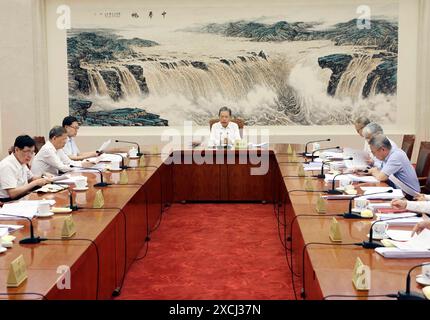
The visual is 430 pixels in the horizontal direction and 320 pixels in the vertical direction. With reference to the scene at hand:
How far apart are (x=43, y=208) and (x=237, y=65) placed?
20.2 ft

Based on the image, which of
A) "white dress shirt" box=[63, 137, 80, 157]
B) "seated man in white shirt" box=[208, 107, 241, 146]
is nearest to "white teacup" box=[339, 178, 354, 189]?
"seated man in white shirt" box=[208, 107, 241, 146]

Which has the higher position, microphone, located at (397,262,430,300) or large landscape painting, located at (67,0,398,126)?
large landscape painting, located at (67,0,398,126)

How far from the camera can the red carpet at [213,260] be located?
4250 mm

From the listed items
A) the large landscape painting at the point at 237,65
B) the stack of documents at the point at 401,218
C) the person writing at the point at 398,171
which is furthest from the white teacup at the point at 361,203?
the large landscape painting at the point at 237,65

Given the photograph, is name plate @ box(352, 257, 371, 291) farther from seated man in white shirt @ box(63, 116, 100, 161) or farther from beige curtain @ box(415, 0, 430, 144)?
beige curtain @ box(415, 0, 430, 144)

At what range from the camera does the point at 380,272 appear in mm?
2652

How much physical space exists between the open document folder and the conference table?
0.04 m

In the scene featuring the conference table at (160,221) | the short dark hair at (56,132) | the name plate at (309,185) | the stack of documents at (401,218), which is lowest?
the conference table at (160,221)

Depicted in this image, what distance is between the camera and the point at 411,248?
291cm

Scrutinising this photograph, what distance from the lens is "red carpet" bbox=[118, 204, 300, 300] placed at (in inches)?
167

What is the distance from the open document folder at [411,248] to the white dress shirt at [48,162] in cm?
366

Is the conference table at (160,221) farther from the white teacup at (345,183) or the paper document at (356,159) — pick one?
the paper document at (356,159)

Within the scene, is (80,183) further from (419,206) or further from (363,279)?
(363,279)
